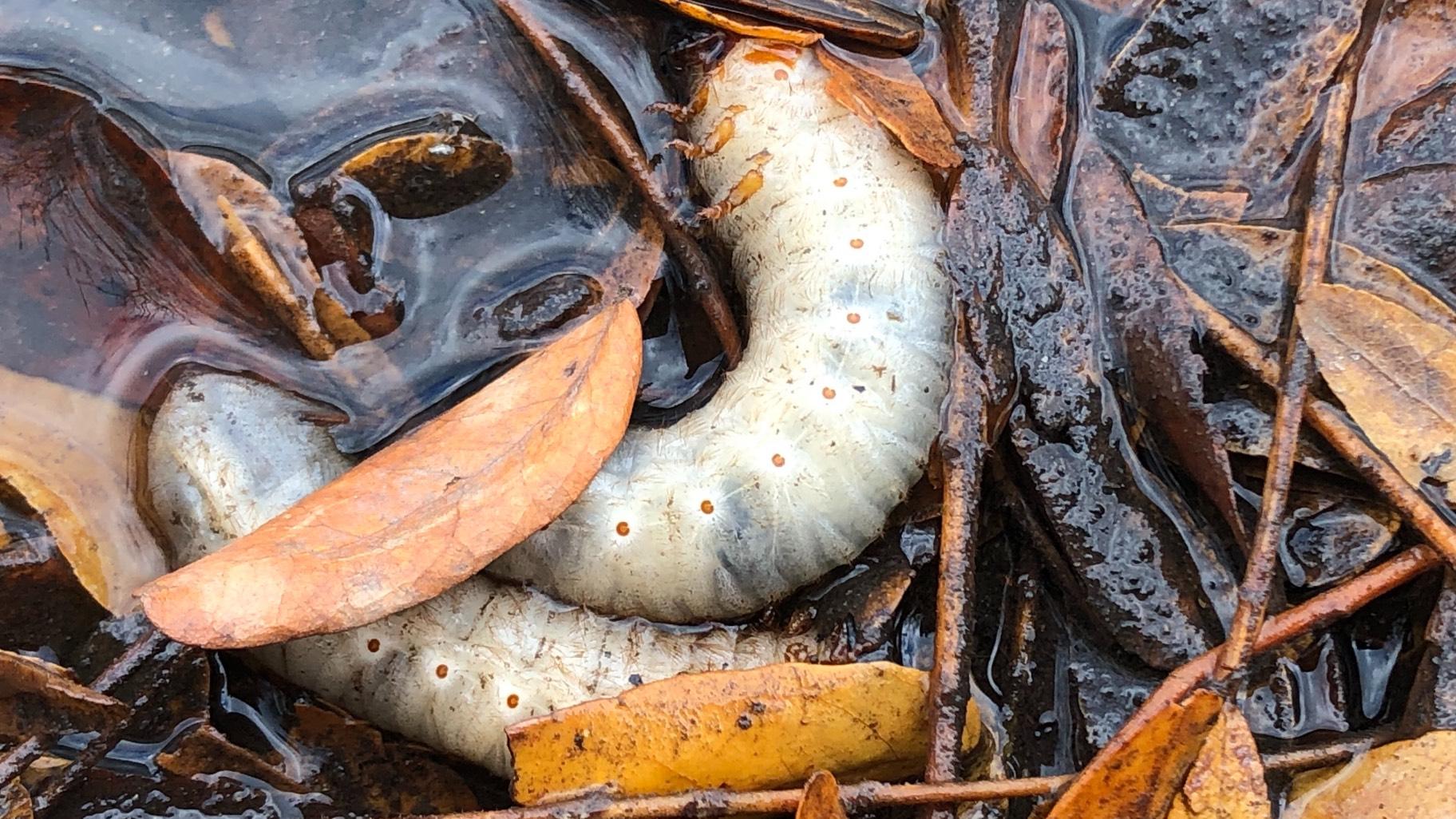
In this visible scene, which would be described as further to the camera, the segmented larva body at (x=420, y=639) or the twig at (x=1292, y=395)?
the segmented larva body at (x=420, y=639)

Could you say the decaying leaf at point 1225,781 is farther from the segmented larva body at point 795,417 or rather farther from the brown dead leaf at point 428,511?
the brown dead leaf at point 428,511

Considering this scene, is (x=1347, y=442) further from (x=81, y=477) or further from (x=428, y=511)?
(x=81, y=477)

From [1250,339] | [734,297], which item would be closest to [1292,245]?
[1250,339]

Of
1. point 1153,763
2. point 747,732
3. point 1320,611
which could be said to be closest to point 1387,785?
point 1320,611

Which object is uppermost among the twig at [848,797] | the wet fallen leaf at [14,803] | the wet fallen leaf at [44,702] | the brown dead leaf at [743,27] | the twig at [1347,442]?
the brown dead leaf at [743,27]

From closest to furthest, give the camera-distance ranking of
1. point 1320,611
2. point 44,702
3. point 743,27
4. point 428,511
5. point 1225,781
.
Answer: point 1225,781 < point 1320,611 < point 428,511 < point 44,702 < point 743,27

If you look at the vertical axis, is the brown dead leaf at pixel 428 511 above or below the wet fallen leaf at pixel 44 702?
above

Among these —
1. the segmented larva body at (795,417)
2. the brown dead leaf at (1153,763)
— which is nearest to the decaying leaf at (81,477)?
the segmented larva body at (795,417)
